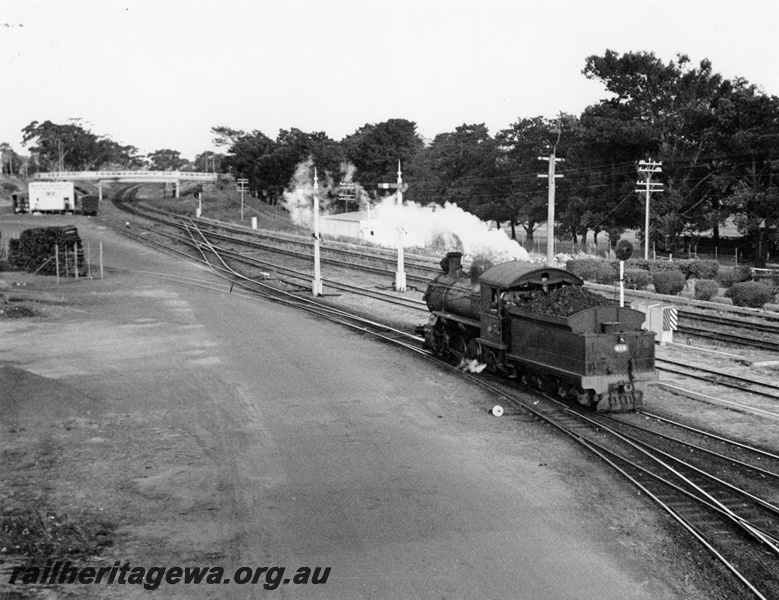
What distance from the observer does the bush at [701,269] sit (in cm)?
4384

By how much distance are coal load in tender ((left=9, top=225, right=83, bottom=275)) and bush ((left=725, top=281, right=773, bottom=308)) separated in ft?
111

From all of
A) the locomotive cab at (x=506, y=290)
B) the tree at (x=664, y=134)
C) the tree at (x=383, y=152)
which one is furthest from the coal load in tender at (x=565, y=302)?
the tree at (x=383, y=152)

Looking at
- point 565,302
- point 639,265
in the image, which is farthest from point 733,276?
point 565,302

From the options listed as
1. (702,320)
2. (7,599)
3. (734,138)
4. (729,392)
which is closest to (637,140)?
(734,138)

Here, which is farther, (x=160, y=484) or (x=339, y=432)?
(x=339, y=432)

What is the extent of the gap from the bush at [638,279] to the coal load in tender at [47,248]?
29900 mm

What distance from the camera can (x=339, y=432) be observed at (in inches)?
627

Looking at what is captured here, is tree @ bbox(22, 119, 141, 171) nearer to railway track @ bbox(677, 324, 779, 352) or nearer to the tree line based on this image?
the tree line

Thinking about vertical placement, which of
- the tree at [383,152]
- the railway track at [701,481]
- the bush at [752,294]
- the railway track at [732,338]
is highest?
the tree at [383,152]

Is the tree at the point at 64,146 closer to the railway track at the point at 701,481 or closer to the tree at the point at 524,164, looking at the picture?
the tree at the point at 524,164

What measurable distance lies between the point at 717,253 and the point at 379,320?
134ft

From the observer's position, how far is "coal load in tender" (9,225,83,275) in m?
44.1

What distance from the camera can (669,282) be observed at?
1518 inches

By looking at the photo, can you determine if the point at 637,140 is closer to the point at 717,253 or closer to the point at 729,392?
the point at 717,253
